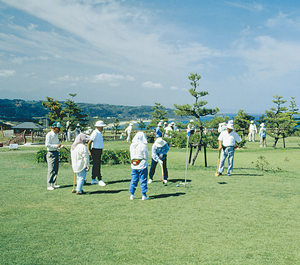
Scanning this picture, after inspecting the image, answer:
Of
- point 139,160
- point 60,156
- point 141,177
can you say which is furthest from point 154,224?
point 60,156

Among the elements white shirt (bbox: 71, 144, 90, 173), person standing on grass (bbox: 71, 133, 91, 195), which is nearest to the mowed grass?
person standing on grass (bbox: 71, 133, 91, 195)

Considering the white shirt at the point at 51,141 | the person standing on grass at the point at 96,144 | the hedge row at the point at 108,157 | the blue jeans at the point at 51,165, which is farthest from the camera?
the hedge row at the point at 108,157

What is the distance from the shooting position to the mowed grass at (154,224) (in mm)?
4078

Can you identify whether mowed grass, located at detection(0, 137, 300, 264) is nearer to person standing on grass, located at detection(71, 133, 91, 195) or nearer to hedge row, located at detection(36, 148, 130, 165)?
person standing on grass, located at detection(71, 133, 91, 195)

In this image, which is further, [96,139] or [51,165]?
[96,139]

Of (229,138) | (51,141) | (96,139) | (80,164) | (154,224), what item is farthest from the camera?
(229,138)

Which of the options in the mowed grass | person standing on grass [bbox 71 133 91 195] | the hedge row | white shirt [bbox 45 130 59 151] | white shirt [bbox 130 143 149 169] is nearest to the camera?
the mowed grass

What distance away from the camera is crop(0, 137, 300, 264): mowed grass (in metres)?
4.08

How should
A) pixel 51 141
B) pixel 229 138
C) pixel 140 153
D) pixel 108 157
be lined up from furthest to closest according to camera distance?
pixel 108 157 → pixel 229 138 → pixel 51 141 → pixel 140 153

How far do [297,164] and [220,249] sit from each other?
1128 cm

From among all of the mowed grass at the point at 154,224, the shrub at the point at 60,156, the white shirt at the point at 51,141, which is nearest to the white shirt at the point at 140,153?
the mowed grass at the point at 154,224

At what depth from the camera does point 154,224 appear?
5.31m

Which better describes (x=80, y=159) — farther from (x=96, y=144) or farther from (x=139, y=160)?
(x=139, y=160)

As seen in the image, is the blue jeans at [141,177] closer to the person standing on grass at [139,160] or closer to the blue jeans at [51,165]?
the person standing on grass at [139,160]
